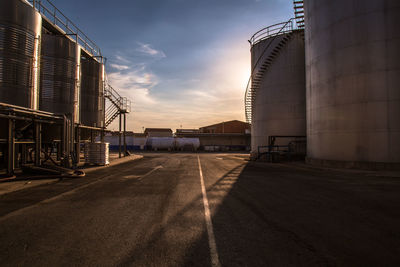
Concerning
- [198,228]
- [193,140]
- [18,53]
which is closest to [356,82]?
[198,228]

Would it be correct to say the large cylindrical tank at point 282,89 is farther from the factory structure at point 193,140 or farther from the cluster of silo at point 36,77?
the factory structure at point 193,140

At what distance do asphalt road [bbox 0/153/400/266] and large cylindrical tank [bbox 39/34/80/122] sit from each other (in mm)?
9414

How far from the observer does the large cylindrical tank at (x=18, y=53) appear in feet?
39.1

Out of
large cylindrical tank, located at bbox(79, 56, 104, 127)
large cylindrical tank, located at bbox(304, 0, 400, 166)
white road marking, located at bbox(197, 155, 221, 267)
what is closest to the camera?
white road marking, located at bbox(197, 155, 221, 267)

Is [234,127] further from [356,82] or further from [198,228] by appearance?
[198,228]

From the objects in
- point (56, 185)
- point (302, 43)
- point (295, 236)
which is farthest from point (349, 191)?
point (302, 43)

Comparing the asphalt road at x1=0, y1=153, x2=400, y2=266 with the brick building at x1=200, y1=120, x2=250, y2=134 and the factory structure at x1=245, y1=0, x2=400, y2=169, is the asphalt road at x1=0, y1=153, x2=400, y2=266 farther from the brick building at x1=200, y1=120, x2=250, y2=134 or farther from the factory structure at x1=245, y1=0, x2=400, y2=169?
the brick building at x1=200, y1=120, x2=250, y2=134

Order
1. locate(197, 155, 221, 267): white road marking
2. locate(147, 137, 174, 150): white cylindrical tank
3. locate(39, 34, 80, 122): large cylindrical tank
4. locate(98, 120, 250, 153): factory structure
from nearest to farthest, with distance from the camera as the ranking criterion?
locate(197, 155, 221, 267): white road marking
locate(39, 34, 80, 122): large cylindrical tank
locate(147, 137, 174, 150): white cylindrical tank
locate(98, 120, 250, 153): factory structure

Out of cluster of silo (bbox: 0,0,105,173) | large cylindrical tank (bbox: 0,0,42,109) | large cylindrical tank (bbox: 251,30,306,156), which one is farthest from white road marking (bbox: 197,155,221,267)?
large cylindrical tank (bbox: 251,30,306,156)

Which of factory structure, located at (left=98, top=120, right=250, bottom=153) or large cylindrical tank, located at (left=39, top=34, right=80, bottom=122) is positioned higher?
large cylindrical tank, located at (left=39, top=34, right=80, bottom=122)

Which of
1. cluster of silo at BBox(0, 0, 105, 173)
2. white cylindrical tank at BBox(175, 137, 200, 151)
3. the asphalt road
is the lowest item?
the asphalt road

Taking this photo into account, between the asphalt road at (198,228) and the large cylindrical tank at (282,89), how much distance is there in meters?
16.7

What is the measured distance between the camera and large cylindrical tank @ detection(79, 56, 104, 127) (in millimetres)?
19781

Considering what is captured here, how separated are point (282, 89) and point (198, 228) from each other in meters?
23.0
